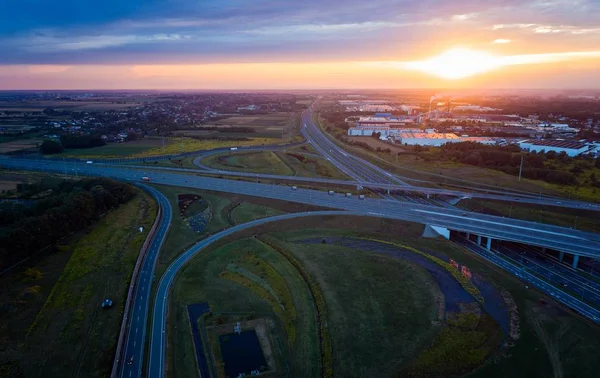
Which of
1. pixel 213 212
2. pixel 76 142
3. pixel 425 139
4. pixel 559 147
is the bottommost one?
pixel 213 212

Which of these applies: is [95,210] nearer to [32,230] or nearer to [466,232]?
[32,230]

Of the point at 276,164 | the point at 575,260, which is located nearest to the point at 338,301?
the point at 575,260

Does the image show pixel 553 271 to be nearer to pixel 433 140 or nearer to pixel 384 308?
pixel 384 308

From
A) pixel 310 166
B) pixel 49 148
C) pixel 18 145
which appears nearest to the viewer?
pixel 310 166

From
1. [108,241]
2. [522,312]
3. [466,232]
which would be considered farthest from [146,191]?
[522,312]

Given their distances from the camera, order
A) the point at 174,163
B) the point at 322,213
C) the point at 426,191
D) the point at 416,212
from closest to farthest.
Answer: the point at 416,212 → the point at 322,213 → the point at 426,191 → the point at 174,163

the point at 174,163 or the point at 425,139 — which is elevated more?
the point at 425,139

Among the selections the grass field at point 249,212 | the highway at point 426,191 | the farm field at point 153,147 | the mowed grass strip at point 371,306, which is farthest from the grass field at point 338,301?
the farm field at point 153,147
